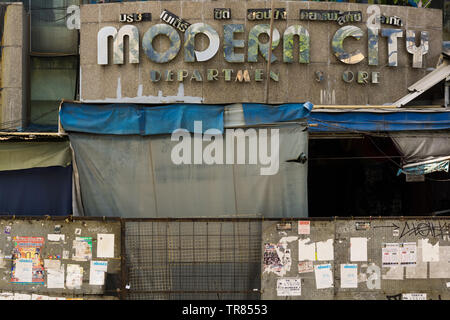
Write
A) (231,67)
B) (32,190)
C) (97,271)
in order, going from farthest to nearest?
1. (231,67)
2. (32,190)
3. (97,271)

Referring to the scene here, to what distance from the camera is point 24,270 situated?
7.73 meters

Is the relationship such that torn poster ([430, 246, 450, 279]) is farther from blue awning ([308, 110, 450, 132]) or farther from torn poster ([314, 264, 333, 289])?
blue awning ([308, 110, 450, 132])

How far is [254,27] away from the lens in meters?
13.7

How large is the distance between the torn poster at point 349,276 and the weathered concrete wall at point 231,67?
712 cm

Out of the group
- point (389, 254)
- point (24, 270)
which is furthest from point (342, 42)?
point (24, 270)

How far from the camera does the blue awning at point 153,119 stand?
8.80 meters

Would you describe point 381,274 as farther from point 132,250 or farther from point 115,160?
point 115,160

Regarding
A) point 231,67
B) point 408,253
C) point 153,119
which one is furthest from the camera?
point 231,67

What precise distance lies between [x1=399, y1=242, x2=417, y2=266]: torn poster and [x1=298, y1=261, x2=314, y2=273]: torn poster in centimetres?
153

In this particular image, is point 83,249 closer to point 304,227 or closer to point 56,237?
point 56,237

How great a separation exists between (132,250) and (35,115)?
32.6 feet

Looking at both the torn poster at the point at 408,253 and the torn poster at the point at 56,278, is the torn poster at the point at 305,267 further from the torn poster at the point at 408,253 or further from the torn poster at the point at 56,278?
the torn poster at the point at 56,278

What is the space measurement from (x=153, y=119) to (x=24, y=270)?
3.50 meters

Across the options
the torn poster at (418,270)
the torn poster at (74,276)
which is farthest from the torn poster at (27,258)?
the torn poster at (418,270)
